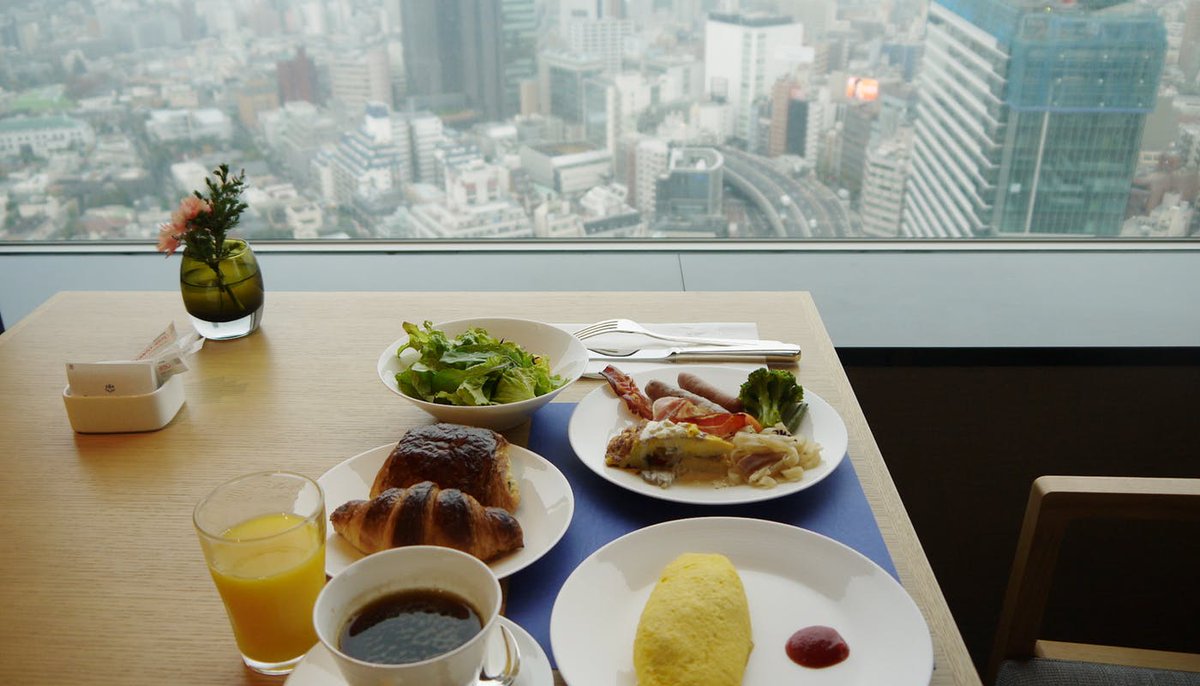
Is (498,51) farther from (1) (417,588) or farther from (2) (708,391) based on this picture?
(1) (417,588)

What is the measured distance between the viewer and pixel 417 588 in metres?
0.72

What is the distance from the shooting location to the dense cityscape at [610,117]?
7.73 feet

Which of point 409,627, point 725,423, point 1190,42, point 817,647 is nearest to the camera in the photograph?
point 409,627

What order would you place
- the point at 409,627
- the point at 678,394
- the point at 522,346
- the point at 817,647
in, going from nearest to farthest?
1. the point at 409,627
2. the point at 817,647
3. the point at 678,394
4. the point at 522,346

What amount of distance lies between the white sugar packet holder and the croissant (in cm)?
43

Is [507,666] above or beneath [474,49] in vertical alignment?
beneath

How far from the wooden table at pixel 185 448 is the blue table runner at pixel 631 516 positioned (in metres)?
0.03

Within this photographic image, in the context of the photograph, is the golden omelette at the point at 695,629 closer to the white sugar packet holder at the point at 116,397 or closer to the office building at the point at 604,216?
the white sugar packet holder at the point at 116,397

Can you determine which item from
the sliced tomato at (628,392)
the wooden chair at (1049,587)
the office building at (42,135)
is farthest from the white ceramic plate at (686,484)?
the office building at (42,135)

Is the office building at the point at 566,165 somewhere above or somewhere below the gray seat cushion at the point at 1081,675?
above

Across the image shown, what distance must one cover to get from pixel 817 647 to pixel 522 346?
0.68 metres

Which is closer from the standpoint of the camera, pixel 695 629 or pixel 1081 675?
pixel 695 629

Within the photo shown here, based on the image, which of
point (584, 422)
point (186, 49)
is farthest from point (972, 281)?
point (186, 49)

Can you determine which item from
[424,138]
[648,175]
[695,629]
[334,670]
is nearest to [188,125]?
[424,138]
